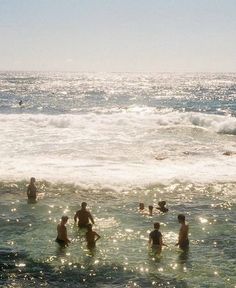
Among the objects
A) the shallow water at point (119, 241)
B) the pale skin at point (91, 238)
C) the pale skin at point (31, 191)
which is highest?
the pale skin at point (31, 191)

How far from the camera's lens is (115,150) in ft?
101

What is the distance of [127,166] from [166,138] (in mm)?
11932

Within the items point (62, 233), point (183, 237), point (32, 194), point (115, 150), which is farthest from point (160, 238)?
point (115, 150)

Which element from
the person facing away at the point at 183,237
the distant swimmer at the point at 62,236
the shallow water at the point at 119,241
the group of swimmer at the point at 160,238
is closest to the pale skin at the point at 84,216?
the shallow water at the point at 119,241

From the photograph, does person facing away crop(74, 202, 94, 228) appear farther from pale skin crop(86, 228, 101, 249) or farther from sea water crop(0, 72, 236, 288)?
pale skin crop(86, 228, 101, 249)

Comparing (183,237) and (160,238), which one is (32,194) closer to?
(160,238)

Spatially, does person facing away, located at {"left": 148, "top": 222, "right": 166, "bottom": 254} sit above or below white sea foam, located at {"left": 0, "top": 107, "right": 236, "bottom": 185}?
below

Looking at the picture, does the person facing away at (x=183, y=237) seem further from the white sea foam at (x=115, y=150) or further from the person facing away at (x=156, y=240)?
the white sea foam at (x=115, y=150)

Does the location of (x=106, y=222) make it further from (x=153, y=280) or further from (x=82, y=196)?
(x=153, y=280)

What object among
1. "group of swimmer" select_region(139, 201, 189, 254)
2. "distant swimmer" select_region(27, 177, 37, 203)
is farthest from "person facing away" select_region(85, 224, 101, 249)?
"distant swimmer" select_region(27, 177, 37, 203)

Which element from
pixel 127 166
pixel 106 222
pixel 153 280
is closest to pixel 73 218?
pixel 106 222

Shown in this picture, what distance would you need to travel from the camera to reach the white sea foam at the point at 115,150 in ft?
77.8

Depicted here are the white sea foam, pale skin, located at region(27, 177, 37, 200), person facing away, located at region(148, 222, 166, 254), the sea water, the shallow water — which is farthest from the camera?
the white sea foam

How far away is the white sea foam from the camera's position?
934 inches
